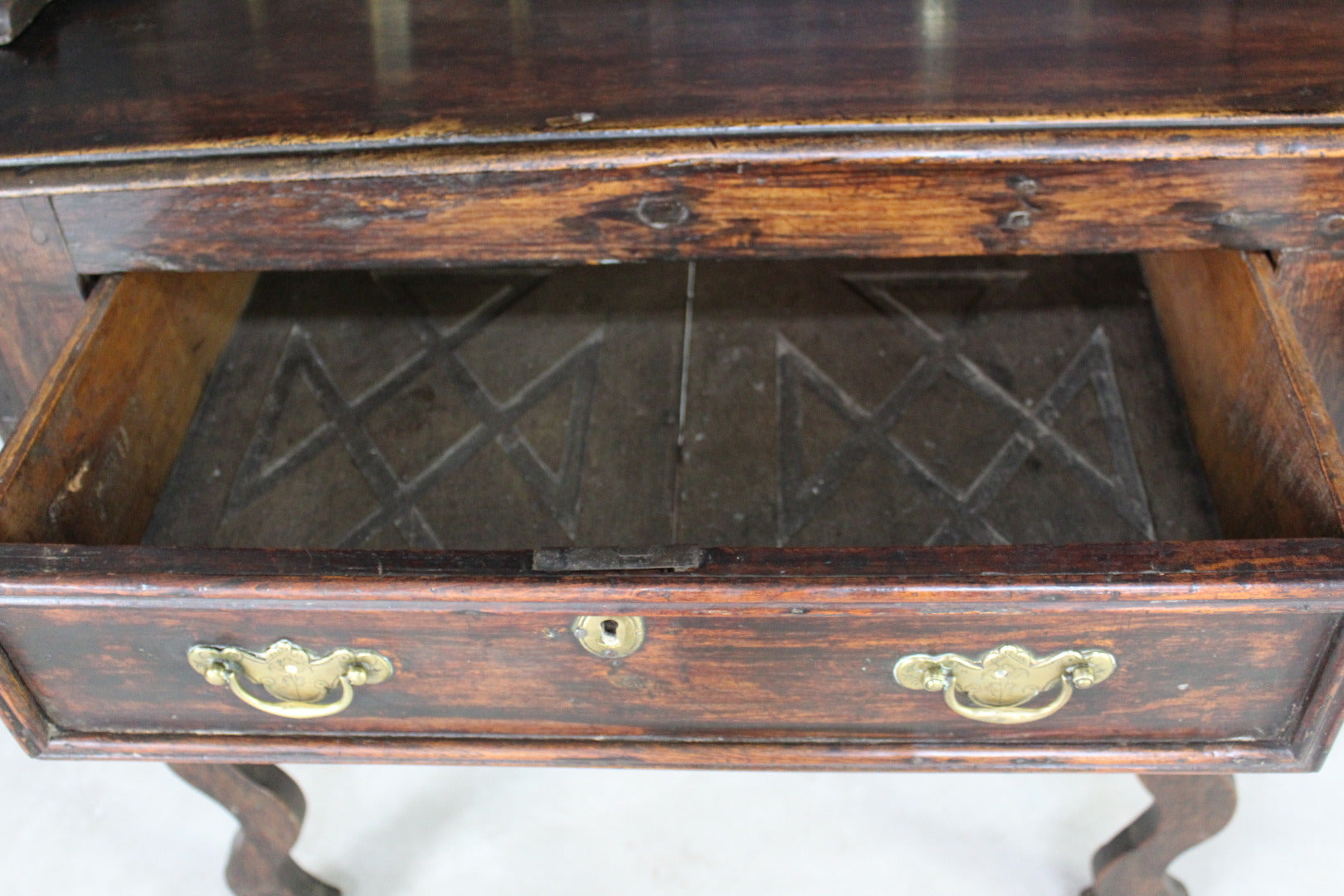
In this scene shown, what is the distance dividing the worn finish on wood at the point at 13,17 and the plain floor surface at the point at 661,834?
29.8 inches

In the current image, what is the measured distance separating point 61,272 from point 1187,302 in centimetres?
96

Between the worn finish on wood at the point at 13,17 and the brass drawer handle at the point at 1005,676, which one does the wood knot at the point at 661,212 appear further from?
the worn finish on wood at the point at 13,17

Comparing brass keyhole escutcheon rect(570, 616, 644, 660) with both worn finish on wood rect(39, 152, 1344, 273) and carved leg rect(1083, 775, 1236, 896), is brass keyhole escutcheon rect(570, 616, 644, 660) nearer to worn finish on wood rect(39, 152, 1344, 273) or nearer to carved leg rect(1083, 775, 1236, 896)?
worn finish on wood rect(39, 152, 1344, 273)

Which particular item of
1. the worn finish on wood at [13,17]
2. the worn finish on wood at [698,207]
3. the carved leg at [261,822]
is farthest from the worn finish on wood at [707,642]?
the worn finish on wood at [13,17]

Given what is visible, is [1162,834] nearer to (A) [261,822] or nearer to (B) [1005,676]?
(B) [1005,676]

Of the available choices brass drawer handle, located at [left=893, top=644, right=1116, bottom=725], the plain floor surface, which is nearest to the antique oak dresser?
brass drawer handle, located at [left=893, top=644, right=1116, bottom=725]

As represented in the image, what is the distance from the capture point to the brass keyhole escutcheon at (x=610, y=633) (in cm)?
77

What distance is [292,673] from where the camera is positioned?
82cm

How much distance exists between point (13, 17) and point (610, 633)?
2.41ft

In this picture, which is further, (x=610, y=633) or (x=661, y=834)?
(x=661, y=834)

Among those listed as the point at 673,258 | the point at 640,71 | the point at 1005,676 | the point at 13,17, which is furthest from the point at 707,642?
the point at 13,17

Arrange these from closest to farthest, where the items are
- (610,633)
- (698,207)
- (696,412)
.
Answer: (610,633), (698,207), (696,412)

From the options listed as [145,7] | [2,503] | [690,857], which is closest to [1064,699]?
[690,857]

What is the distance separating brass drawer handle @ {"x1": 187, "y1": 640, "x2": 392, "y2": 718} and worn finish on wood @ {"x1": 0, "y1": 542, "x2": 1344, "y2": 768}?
0.03 ft
